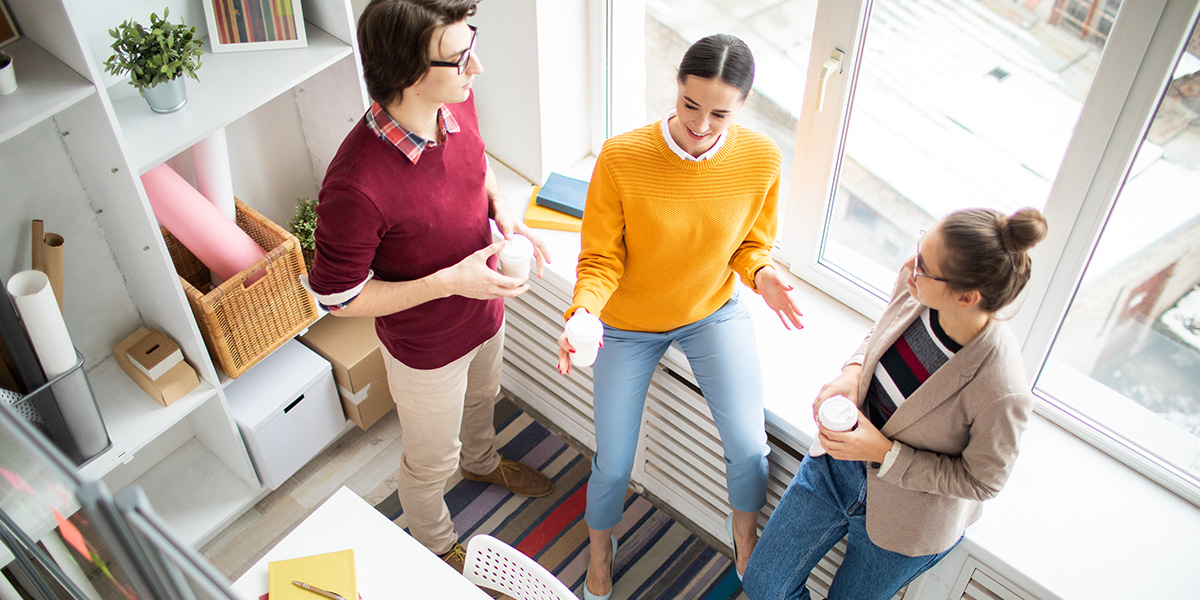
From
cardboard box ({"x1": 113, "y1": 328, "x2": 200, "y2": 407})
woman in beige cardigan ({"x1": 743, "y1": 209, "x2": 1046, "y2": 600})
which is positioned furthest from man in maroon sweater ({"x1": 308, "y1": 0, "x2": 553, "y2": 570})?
woman in beige cardigan ({"x1": 743, "y1": 209, "x2": 1046, "y2": 600})

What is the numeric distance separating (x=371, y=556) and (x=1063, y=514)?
1.42 meters

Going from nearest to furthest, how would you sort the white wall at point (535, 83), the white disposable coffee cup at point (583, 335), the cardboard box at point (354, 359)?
the white disposable coffee cup at point (583, 335) → the white wall at point (535, 83) → the cardboard box at point (354, 359)

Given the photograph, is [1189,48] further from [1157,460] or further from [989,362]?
[1157,460]

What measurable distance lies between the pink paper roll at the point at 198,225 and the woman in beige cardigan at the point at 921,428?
1391mm

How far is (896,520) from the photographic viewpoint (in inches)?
67.3

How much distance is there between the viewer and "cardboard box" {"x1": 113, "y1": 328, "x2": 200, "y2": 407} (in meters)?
2.11

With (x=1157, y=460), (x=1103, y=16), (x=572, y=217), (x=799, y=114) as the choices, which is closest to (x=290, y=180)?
(x=572, y=217)

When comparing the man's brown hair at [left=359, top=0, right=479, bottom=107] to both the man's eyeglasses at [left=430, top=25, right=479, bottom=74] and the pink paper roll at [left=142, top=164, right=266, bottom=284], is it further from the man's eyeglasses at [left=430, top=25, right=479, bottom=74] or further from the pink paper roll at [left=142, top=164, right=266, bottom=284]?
the pink paper roll at [left=142, top=164, right=266, bottom=284]

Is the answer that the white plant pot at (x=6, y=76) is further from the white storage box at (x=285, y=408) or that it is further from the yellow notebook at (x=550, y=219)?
the yellow notebook at (x=550, y=219)

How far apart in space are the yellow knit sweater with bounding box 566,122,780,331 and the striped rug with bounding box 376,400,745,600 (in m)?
0.89

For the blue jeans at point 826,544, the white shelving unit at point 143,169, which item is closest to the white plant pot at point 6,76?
the white shelving unit at point 143,169

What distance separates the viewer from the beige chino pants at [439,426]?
2.02 meters

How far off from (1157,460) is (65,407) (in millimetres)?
2332

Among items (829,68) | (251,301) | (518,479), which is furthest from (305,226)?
(829,68)
